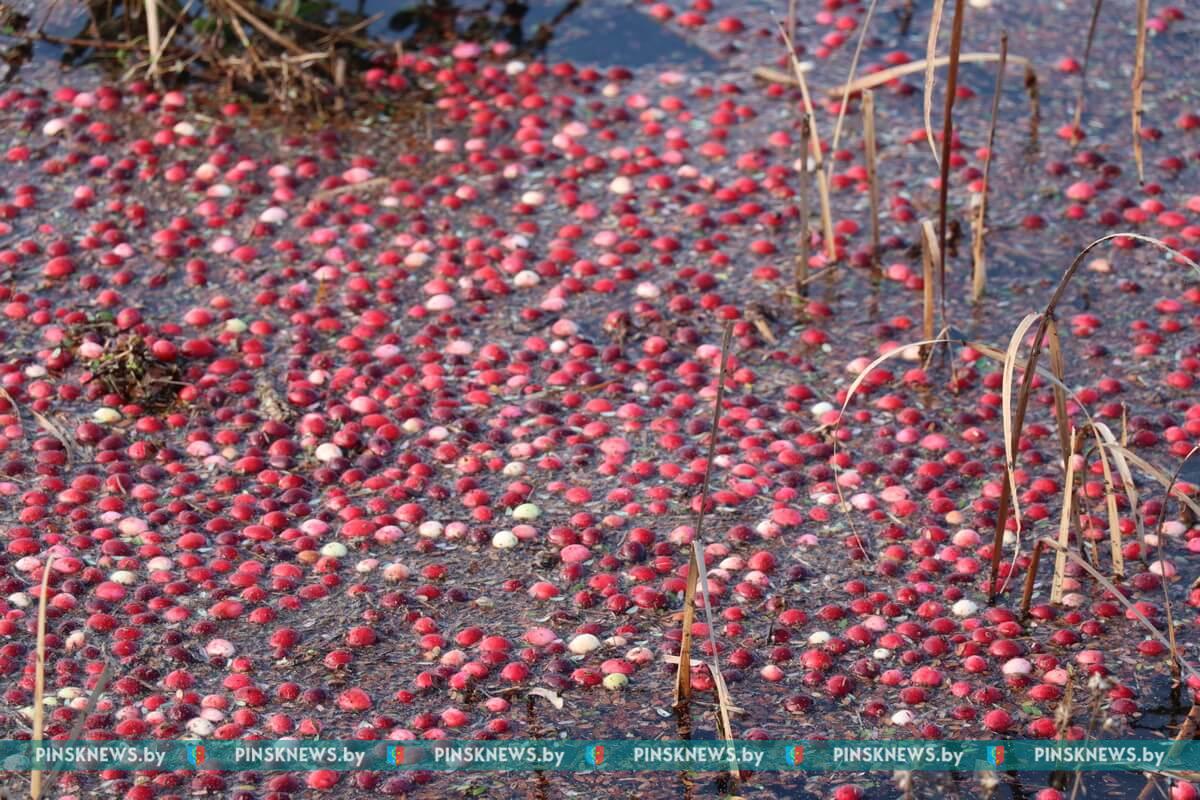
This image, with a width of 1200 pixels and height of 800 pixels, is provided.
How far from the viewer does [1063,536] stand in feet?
11.4

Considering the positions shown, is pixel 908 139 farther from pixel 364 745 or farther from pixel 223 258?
pixel 364 745

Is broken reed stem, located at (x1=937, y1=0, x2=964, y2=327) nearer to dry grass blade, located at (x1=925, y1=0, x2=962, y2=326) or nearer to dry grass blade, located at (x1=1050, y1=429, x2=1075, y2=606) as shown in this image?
dry grass blade, located at (x1=925, y1=0, x2=962, y2=326)

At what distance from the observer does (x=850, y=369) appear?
4703 mm

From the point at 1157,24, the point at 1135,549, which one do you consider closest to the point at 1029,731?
the point at 1135,549

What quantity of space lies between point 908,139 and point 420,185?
78.5 inches

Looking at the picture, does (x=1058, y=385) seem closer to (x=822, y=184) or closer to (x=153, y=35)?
(x=822, y=184)

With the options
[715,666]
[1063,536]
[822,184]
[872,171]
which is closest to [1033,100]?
[872,171]

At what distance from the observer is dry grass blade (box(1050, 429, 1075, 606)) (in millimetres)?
3412
